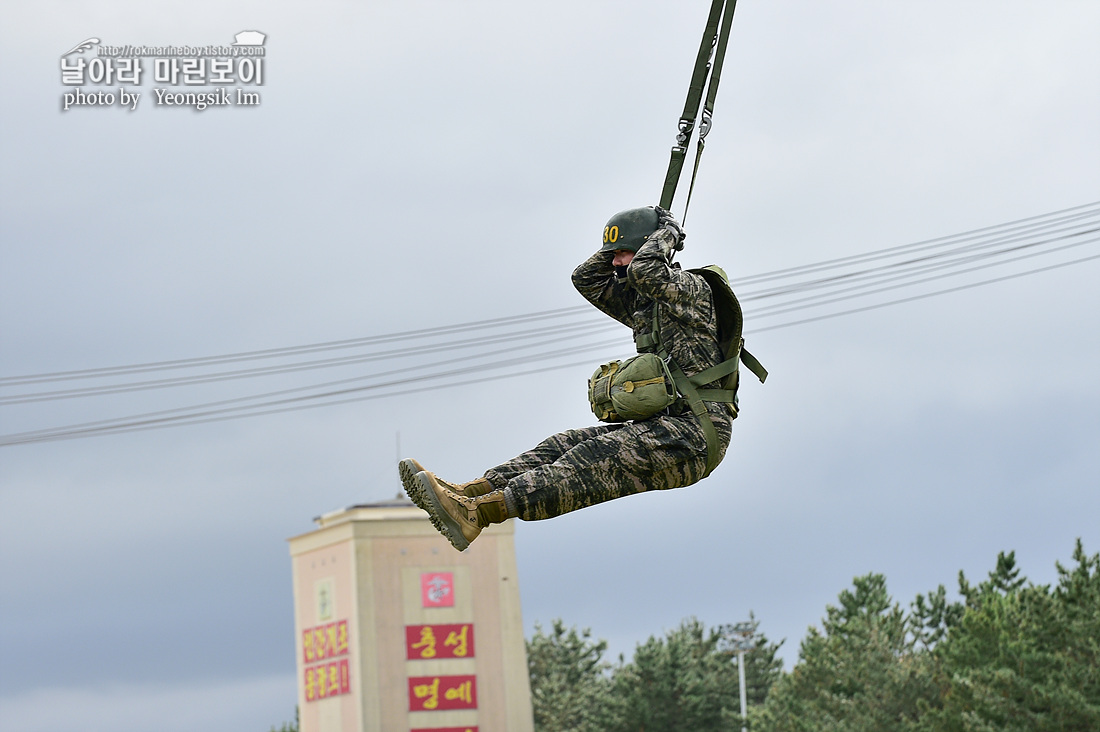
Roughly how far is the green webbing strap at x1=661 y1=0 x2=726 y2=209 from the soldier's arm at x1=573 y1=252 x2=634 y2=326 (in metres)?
0.68

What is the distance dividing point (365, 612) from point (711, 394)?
60982 mm

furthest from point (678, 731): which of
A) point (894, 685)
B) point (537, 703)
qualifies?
point (894, 685)

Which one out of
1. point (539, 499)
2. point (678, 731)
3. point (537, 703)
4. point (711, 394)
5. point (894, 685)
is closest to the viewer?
point (539, 499)

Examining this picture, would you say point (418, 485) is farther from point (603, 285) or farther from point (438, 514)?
point (603, 285)

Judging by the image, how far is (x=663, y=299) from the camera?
10750mm

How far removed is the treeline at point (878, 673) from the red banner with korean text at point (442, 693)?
14.4 meters

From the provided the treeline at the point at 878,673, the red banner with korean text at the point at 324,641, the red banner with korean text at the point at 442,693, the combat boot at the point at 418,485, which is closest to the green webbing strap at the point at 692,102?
the combat boot at the point at 418,485

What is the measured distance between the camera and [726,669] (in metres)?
95.9

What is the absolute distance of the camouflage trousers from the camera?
1039cm

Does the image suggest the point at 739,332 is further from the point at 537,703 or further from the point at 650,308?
the point at 537,703

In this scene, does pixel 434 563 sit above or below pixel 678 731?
above

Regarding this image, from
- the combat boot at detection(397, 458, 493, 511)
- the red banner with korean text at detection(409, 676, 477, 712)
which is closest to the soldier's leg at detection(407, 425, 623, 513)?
the combat boot at detection(397, 458, 493, 511)

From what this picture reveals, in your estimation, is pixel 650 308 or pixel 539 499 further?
pixel 650 308

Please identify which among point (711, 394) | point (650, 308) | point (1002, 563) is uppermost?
point (1002, 563)
